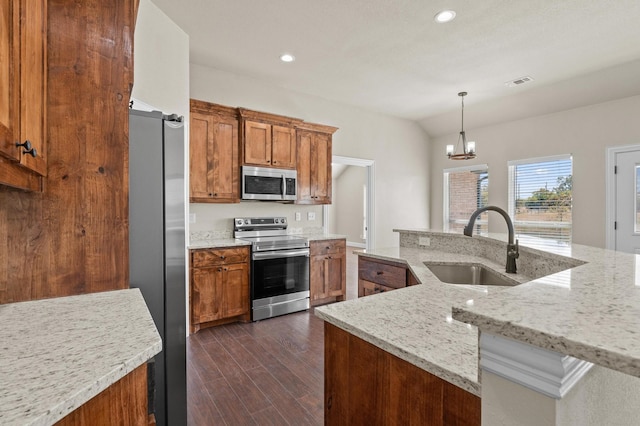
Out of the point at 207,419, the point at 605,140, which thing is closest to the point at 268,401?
the point at 207,419

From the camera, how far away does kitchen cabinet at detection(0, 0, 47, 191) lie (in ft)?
2.56

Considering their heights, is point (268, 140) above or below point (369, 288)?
above

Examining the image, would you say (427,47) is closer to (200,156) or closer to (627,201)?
(200,156)

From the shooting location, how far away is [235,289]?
352cm

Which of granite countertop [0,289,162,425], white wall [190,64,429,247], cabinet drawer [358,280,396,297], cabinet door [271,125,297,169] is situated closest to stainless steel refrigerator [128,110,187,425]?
granite countertop [0,289,162,425]

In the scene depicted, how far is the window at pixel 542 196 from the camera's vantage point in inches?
193

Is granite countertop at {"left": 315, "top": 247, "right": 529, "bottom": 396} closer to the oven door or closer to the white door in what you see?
the oven door

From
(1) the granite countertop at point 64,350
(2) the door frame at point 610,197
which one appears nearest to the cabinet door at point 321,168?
(1) the granite countertop at point 64,350

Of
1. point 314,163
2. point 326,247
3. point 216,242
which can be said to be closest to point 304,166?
point 314,163

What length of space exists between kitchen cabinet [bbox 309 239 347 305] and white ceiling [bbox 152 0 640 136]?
2.31 m

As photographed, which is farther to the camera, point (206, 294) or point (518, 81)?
point (518, 81)

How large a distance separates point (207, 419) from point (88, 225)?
1.43 metres

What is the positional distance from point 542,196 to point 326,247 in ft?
12.3

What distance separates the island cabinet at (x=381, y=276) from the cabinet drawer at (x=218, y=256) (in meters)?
1.48
